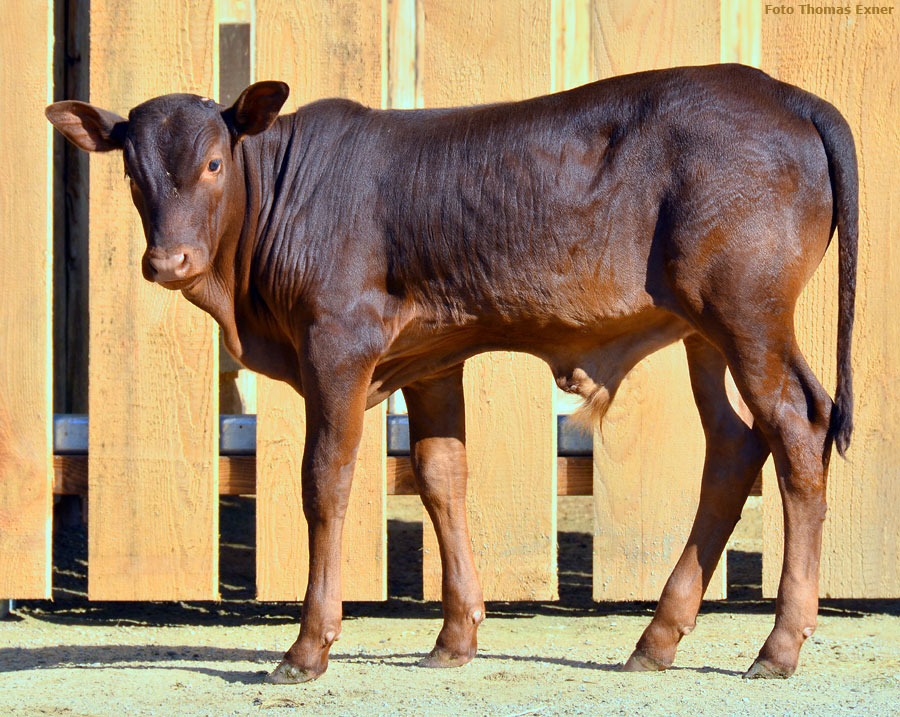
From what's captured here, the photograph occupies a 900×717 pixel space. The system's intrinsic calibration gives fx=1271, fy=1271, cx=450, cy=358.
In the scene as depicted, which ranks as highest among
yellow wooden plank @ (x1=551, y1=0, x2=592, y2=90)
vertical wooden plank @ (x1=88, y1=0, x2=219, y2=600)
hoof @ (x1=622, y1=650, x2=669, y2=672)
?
yellow wooden plank @ (x1=551, y1=0, x2=592, y2=90)

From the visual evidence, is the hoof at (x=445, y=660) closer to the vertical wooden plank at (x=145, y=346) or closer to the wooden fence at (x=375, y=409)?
the wooden fence at (x=375, y=409)

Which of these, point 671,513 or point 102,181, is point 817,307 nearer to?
point 671,513

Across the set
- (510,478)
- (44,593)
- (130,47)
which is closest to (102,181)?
(130,47)

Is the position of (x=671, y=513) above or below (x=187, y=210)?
below

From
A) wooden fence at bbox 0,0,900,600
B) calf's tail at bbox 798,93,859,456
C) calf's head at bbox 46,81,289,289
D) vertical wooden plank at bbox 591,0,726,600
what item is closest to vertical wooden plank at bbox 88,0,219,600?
wooden fence at bbox 0,0,900,600

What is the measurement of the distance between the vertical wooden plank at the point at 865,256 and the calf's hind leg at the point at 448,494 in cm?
153

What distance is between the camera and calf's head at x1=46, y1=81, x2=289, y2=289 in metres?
4.61

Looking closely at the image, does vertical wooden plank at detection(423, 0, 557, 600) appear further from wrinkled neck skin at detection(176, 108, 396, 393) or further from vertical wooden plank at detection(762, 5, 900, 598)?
vertical wooden plank at detection(762, 5, 900, 598)

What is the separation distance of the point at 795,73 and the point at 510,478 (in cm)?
229

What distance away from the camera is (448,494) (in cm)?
527

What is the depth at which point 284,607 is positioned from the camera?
6.63 meters

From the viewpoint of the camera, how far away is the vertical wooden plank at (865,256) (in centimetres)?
580

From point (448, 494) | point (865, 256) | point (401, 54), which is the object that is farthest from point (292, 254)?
point (401, 54)

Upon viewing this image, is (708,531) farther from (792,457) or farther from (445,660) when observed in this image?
(445,660)
